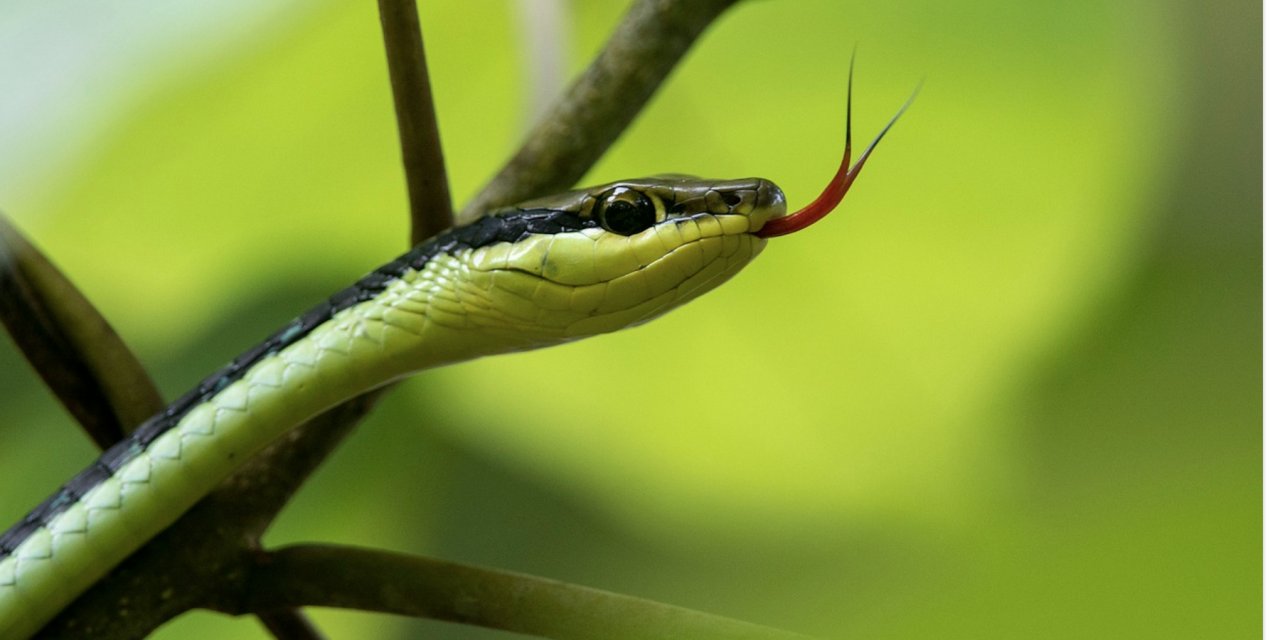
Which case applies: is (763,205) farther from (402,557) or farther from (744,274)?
(744,274)

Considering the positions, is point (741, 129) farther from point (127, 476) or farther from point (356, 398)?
point (127, 476)

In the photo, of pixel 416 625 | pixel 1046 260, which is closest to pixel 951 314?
pixel 1046 260

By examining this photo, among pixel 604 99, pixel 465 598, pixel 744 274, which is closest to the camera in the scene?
pixel 465 598

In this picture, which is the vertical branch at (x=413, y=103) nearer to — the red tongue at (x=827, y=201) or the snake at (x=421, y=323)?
the snake at (x=421, y=323)

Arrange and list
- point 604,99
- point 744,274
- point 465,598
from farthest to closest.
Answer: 1. point 744,274
2. point 604,99
3. point 465,598

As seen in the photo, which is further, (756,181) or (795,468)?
(795,468)

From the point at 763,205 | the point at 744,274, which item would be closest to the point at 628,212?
the point at 763,205
